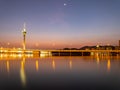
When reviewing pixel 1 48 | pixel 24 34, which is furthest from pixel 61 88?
pixel 24 34

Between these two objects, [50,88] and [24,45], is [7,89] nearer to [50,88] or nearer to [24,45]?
[50,88]

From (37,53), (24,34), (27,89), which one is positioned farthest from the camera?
(24,34)

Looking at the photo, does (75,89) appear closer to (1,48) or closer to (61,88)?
(61,88)

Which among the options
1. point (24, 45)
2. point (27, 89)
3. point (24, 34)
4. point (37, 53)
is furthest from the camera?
point (24, 34)

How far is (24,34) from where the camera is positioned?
17875 cm

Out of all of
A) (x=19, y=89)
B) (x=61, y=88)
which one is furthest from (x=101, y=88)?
(x=19, y=89)

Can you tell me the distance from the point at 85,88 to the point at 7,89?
20.5ft

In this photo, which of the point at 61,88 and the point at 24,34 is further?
the point at 24,34

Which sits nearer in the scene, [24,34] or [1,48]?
[1,48]

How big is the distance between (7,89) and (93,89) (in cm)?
676

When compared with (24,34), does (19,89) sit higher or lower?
lower

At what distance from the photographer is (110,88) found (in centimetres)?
1670

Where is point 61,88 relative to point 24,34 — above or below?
below

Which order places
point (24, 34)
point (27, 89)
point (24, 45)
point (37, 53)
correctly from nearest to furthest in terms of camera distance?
point (27, 89), point (37, 53), point (24, 45), point (24, 34)
